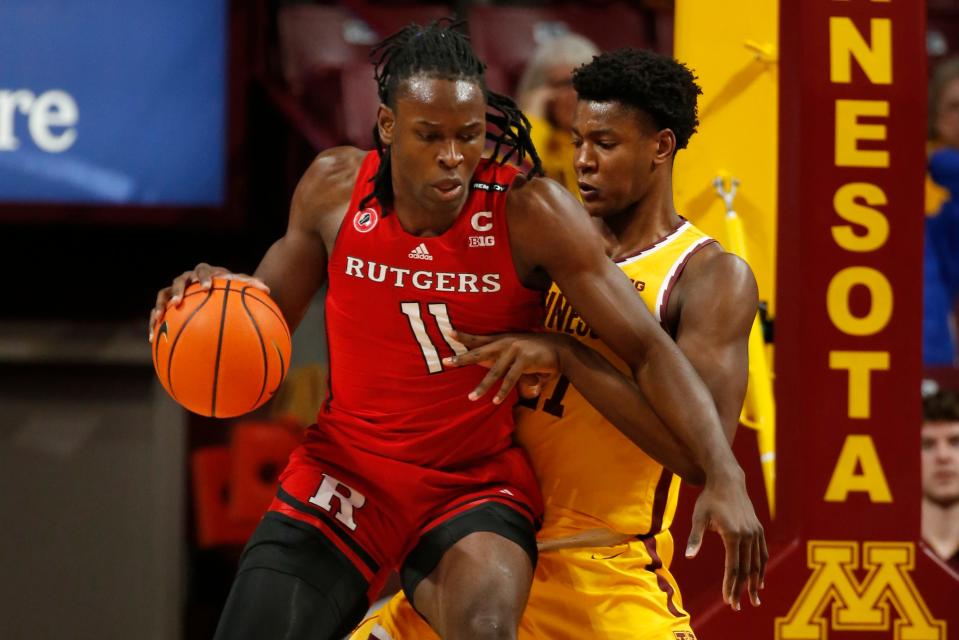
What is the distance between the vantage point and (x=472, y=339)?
10.8 feet

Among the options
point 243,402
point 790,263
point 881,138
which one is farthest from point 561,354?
point 881,138

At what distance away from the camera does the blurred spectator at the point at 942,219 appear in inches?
256

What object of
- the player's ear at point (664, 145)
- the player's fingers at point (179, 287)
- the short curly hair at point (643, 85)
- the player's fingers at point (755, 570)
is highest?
the short curly hair at point (643, 85)

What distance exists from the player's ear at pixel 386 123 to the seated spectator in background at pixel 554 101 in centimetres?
214

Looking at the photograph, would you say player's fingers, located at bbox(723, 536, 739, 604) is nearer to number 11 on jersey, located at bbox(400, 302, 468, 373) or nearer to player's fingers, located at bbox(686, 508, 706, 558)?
player's fingers, located at bbox(686, 508, 706, 558)

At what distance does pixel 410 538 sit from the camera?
3.35m

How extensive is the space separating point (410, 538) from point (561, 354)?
56 centimetres

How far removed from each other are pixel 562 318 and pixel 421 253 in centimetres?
46

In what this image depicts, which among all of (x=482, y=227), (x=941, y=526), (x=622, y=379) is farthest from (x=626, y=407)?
(x=941, y=526)

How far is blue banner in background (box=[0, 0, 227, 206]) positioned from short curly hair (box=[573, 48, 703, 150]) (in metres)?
3.65

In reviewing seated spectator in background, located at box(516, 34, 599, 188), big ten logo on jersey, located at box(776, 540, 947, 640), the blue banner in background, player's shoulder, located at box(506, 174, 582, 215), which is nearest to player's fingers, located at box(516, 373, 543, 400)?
player's shoulder, located at box(506, 174, 582, 215)

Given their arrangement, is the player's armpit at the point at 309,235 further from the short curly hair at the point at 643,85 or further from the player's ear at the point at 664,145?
the player's ear at the point at 664,145

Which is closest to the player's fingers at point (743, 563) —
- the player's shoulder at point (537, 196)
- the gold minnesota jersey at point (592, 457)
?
the gold minnesota jersey at point (592, 457)

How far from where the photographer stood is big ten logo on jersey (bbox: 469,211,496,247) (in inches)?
130
